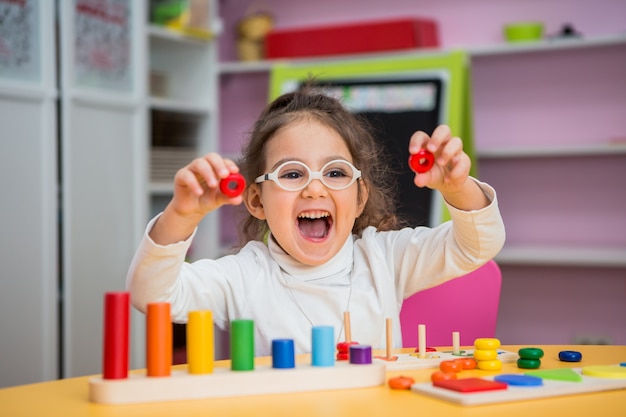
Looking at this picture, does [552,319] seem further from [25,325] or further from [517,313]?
[25,325]

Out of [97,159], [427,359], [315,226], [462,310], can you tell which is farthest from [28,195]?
[427,359]

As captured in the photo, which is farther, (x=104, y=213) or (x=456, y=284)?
(x=104, y=213)

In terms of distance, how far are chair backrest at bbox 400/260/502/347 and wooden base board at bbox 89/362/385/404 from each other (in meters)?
0.54

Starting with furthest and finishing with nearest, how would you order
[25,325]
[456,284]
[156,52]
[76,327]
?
[156,52] < [76,327] < [25,325] < [456,284]

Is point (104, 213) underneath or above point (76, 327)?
above

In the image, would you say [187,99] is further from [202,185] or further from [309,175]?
[202,185]

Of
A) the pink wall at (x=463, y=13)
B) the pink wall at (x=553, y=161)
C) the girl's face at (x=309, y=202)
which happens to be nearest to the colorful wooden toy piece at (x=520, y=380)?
the girl's face at (x=309, y=202)

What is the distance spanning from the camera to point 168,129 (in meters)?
3.62

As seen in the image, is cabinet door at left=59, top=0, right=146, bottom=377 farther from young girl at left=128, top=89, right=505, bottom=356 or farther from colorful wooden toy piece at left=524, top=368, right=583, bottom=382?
colorful wooden toy piece at left=524, top=368, right=583, bottom=382

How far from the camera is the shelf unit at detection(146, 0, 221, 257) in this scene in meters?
3.51

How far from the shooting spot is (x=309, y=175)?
1.38 metres

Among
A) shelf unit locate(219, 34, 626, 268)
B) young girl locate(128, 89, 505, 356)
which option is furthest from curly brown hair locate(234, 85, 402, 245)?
shelf unit locate(219, 34, 626, 268)

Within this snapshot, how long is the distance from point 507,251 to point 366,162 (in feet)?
5.34

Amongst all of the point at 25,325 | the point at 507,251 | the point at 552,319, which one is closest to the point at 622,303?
the point at 552,319
